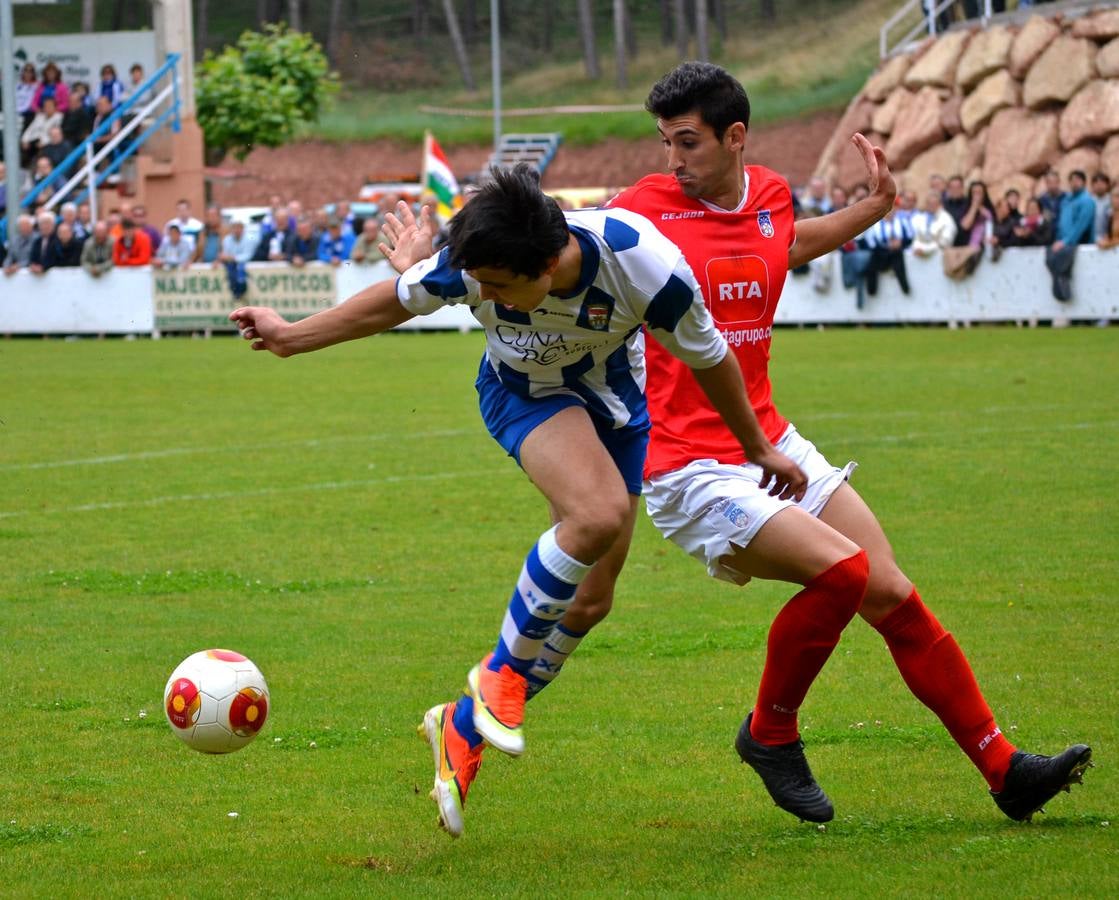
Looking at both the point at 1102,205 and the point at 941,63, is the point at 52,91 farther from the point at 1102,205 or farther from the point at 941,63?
the point at 1102,205

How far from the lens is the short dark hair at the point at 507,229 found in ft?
13.7

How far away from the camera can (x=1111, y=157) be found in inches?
1265

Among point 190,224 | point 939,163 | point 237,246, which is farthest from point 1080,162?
point 190,224

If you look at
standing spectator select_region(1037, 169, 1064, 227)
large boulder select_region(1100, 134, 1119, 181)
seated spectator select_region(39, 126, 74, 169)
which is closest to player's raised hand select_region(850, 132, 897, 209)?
standing spectator select_region(1037, 169, 1064, 227)

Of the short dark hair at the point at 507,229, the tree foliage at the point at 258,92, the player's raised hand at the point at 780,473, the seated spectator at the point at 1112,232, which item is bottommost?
the tree foliage at the point at 258,92

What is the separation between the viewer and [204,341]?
85.1 feet

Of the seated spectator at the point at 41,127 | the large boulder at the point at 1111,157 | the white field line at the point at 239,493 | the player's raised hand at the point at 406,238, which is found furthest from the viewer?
the seated spectator at the point at 41,127

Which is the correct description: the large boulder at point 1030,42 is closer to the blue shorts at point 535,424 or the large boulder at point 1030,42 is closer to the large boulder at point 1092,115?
the large boulder at point 1092,115

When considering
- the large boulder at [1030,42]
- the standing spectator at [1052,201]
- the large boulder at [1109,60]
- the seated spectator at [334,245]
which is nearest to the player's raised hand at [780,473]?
the standing spectator at [1052,201]

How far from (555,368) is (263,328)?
84 centimetres

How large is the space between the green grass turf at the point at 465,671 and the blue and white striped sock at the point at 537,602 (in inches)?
21.0

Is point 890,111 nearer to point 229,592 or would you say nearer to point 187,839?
point 229,592

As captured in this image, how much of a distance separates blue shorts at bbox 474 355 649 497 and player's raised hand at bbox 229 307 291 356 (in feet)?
2.02

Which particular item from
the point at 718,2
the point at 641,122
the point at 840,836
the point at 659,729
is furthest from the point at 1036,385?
the point at 718,2
